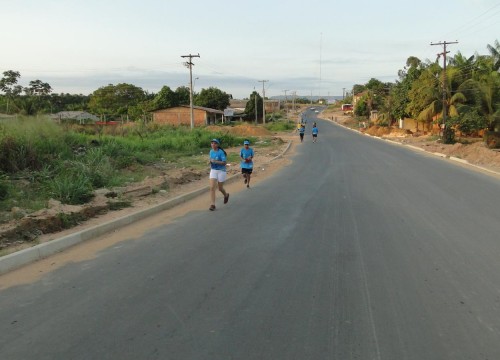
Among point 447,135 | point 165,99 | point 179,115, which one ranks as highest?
point 165,99

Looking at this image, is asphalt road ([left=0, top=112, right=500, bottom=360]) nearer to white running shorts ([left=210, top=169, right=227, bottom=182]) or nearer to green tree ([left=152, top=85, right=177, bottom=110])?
white running shorts ([left=210, top=169, right=227, bottom=182])

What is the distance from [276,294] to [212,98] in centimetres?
8757

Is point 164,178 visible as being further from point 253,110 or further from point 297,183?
point 253,110

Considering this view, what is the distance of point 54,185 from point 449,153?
23758mm

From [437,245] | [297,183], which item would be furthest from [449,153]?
[437,245]

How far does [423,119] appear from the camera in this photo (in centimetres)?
4594

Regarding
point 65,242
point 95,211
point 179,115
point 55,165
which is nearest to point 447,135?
point 55,165

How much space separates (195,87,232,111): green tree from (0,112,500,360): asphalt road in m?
82.5

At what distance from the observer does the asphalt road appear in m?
3.81

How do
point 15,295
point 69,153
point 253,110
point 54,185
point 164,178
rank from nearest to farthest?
point 15,295 → point 54,185 → point 164,178 → point 69,153 → point 253,110

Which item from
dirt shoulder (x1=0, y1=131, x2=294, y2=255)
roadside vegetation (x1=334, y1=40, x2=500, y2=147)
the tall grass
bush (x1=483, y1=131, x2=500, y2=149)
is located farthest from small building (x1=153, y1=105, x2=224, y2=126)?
dirt shoulder (x1=0, y1=131, x2=294, y2=255)

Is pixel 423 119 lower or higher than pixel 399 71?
lower

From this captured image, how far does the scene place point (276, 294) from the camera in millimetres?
4930

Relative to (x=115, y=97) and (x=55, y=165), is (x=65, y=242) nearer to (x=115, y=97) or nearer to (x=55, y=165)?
(x=55, y=165)
